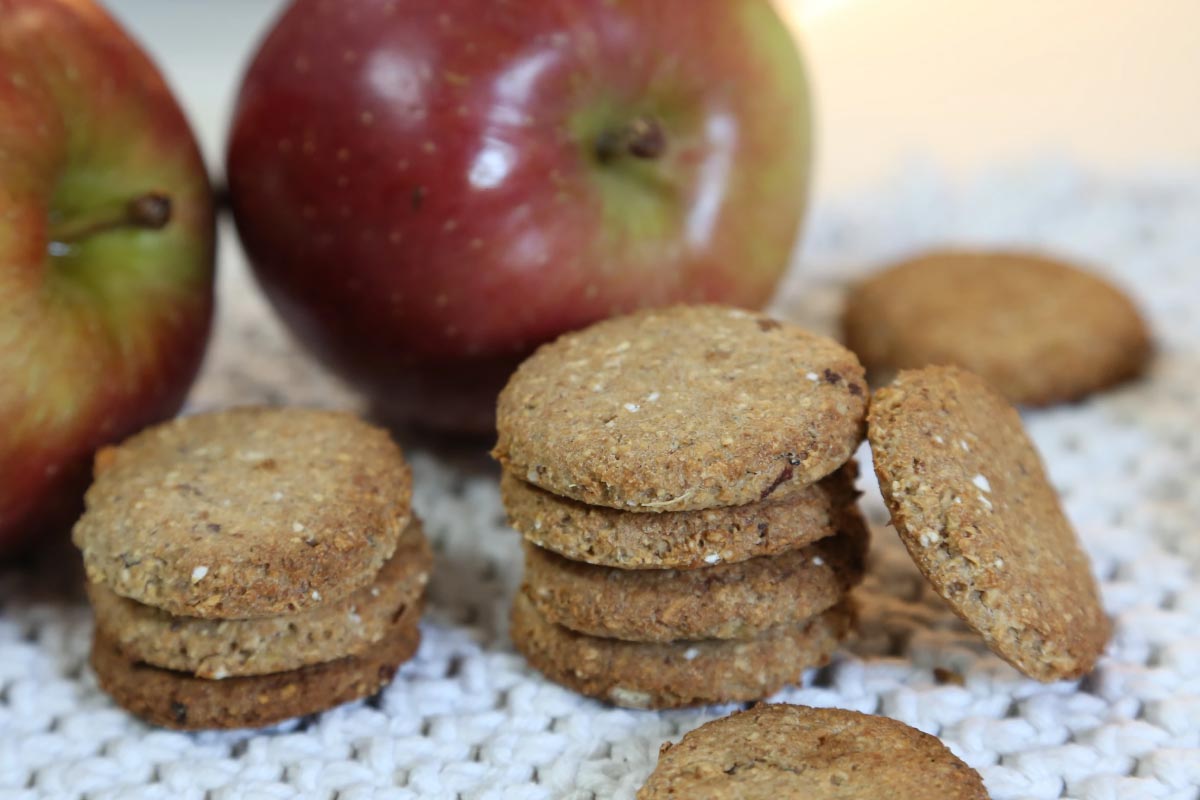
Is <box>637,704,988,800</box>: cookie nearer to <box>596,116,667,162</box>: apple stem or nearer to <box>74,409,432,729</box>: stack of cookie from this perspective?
<box>74,409,432,729</box>: stack of cookie

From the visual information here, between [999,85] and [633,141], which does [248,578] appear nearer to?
[633,141]

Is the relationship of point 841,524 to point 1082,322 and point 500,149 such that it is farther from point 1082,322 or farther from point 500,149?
point 1082,322

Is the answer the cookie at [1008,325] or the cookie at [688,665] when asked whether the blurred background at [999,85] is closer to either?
the cookie at [1008,325]

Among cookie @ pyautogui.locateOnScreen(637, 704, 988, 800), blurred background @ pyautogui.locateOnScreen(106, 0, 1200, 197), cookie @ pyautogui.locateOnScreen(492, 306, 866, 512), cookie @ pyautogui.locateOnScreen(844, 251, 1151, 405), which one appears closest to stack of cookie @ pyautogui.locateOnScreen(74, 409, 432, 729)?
cookie @ pyautogui.locateOnScreen(492, 306, 866, 512)

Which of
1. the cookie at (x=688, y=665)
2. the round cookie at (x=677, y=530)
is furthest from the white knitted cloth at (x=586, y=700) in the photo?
the round cookie at (x=677, y=530)

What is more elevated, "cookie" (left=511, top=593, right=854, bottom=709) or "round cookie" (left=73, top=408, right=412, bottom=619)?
"round cookie" (left=73, top=408, right=412, bottom=619)

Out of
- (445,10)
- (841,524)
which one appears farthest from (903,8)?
(841,524)

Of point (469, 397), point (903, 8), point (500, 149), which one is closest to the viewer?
point (500, 149)
